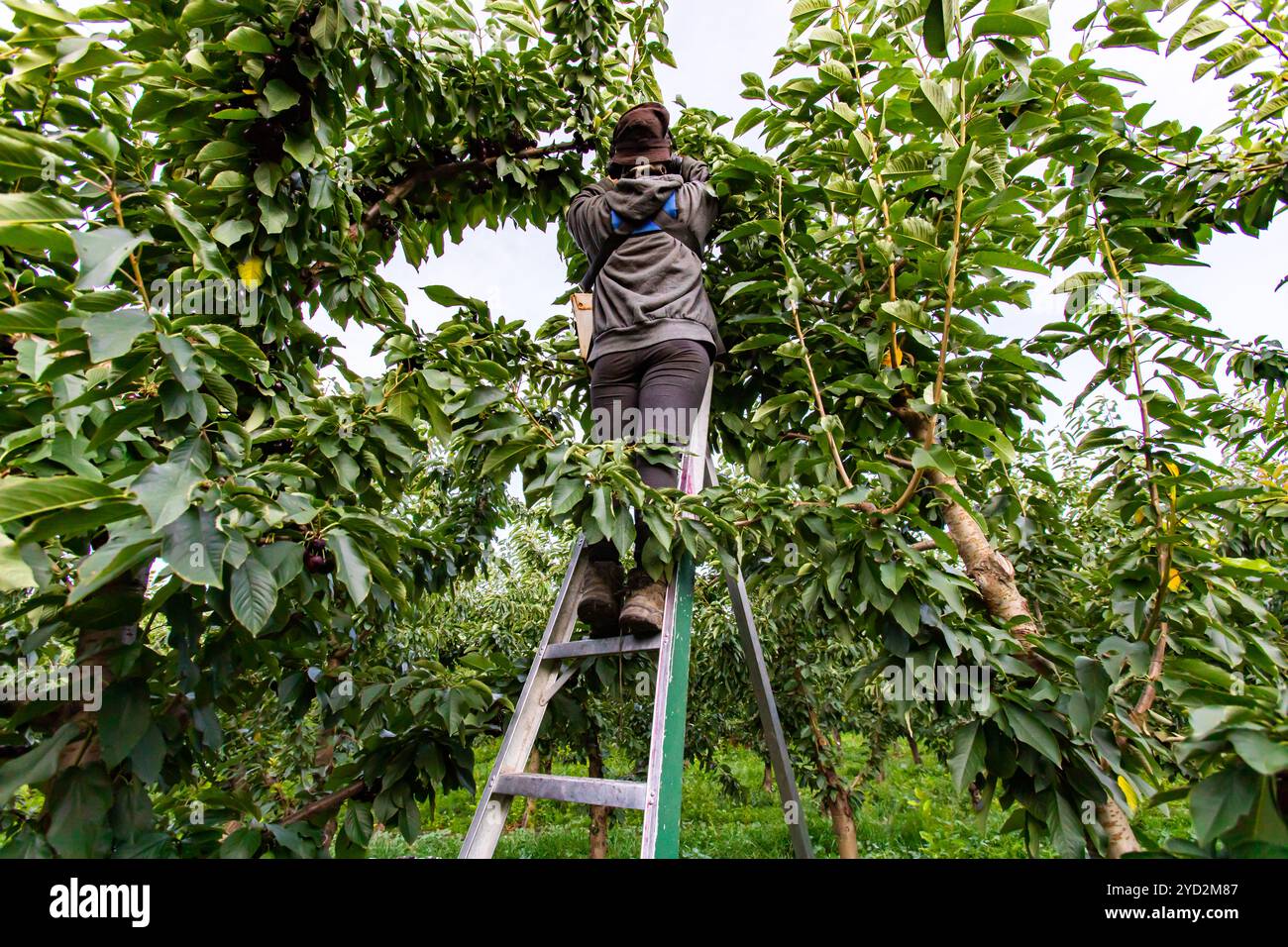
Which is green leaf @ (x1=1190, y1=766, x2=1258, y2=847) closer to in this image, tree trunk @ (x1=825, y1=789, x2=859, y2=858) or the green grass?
tree trunk @ (x1=825, y1=789, x2=859, y2=858)

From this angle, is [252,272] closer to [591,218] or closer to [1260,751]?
[591,218]

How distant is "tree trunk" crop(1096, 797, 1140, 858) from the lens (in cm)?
139

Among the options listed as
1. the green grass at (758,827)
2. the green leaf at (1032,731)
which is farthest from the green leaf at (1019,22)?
the green grass at (758,827)

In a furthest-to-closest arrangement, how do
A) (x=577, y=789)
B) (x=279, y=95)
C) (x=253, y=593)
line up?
1. (x=279, y=95)
2. (x=577, y=789)
3. (x=253, y=593)

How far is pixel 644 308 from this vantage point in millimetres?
2070

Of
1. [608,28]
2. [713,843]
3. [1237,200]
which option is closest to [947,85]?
[1237,200]

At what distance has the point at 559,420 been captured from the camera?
2.35m

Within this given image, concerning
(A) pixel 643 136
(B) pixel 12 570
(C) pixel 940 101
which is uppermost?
(A) pixel 643 136

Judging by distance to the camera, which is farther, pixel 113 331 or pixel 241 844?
pixel 241 844

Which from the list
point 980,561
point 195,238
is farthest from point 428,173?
point 980,561

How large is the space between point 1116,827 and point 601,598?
1.31 m

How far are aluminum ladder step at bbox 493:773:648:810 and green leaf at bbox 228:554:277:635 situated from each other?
0.75m

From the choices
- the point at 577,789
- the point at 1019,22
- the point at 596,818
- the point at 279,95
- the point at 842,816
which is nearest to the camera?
the point at 1019,22
